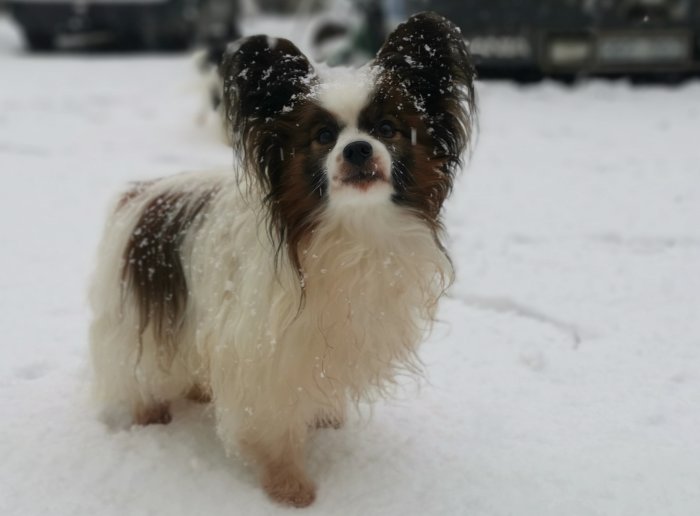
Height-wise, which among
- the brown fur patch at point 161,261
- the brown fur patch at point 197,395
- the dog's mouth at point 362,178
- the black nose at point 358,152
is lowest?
the brown fur patch at point 197,395

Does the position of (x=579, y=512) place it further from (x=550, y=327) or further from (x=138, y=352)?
(x=138, y=352)

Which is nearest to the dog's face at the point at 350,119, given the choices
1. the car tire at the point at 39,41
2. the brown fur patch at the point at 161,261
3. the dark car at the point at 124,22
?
the brown fur patch at the point at 161,261

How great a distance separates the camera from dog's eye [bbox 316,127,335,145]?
7.23ft

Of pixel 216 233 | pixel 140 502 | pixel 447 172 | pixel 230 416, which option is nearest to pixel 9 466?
pixel 140 502

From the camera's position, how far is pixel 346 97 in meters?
2.18

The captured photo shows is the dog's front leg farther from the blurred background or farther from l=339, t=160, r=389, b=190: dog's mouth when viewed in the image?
the blurred background

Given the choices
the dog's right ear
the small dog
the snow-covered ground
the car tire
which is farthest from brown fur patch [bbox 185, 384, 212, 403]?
the car tire

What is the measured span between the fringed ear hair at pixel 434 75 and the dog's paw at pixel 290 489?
Result: 115cm

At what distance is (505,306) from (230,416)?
70.3 inches

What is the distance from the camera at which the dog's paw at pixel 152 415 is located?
2.85 metres

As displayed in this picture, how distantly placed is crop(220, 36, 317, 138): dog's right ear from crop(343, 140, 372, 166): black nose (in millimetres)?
262

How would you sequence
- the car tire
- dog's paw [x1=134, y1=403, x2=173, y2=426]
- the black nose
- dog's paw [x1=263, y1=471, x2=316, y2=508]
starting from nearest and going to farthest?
1. the black nose
2. dog's paw [x1=263, y1=471, x2=316, y2=508]
3. dog's paw [x1=134, y1=403, x2=173, y2=426]
4. the car tire

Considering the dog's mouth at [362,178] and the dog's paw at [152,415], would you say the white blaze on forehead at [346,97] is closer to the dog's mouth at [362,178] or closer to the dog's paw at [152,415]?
the dog's mouth at [362,178]

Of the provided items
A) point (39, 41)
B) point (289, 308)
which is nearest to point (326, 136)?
point (289, 308)
